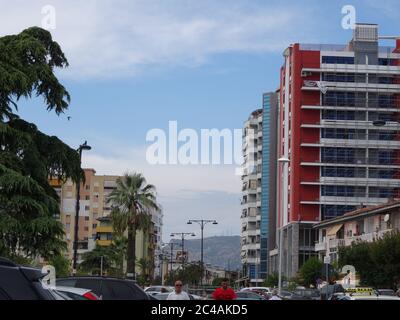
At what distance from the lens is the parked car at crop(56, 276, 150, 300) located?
16781 millimetres

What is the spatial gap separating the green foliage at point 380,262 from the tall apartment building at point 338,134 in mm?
43333

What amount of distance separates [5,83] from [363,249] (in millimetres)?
43288

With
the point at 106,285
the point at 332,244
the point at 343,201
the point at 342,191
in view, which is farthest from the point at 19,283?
the point at 342,191

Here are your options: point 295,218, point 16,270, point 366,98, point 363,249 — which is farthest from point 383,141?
point 16,270

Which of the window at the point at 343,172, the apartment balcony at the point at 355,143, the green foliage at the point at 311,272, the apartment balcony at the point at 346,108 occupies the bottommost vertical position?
the green foliage at the point at 311,272

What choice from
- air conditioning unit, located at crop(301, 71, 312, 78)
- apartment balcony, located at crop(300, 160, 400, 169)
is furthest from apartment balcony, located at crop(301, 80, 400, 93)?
apartment balcony, located at crop(300, 160, 400, 169)

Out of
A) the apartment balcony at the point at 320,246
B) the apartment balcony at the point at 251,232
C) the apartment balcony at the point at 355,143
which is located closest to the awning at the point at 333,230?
the apartment balcony at the point at 320,246

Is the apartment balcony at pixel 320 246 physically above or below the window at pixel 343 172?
below

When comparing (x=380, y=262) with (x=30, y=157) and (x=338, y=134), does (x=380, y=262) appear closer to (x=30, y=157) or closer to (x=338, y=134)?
(x=30, y=157)

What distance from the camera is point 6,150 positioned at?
24.4 m

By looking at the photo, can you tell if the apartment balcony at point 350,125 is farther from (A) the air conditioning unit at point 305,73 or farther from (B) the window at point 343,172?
(A) the air conditioning unit at point 305,73

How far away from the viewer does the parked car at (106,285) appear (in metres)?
16.8
